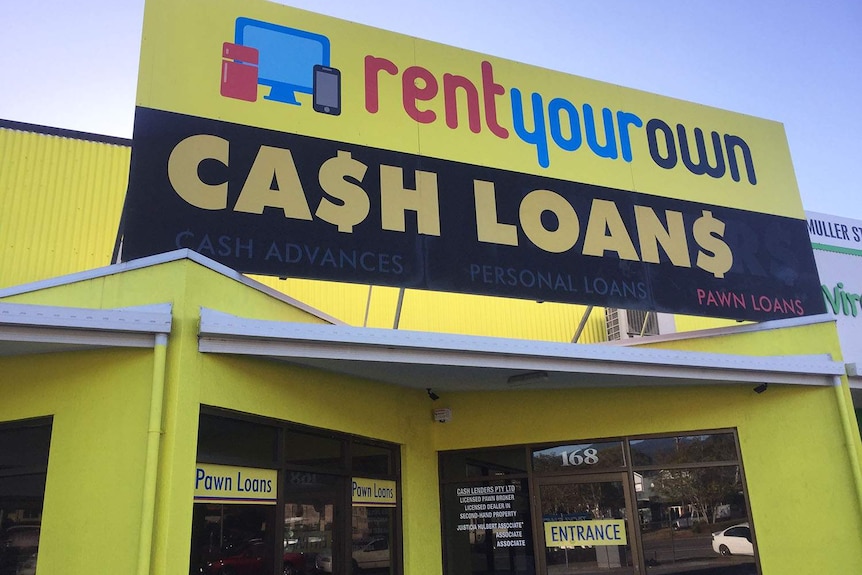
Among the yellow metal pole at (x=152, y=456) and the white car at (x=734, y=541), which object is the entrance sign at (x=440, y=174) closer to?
the yellow metal pole at (x=152, y=456)

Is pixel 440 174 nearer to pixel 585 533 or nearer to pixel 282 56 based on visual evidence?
pixel 282 56

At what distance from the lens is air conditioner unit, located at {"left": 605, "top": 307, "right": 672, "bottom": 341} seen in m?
12.4

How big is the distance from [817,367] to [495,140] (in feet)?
16.0

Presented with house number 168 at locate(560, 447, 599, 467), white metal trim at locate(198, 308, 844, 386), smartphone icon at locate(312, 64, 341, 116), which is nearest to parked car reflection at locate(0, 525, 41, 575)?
white metal trim at locate(198, 308, 844, 386)

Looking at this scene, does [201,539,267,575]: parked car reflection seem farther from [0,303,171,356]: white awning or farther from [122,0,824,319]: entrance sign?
[122,0,824,319]: entrance sign

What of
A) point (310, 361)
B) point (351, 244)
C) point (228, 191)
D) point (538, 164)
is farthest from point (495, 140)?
point (310, 361)

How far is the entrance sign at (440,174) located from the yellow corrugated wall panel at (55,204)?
3326 mm

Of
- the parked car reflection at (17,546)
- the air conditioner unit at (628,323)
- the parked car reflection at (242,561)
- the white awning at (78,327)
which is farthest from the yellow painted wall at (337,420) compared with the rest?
the air conditioner unit at (628,323)

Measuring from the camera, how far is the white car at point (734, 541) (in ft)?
28.1

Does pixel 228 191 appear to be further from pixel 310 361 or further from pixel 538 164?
pixel 538 164

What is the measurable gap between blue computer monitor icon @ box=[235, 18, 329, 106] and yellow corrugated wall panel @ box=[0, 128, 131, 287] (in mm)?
3503

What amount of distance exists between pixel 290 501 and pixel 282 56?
17.1 ft

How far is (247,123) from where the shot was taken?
8.29 meters

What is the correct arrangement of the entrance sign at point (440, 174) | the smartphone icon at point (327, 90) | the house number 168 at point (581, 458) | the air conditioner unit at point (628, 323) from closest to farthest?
the entrance sign at point (440, 174), the smartphone icon at point (327, 90), the house number 168 at point (581, 458), the air conditioner unit at point (628, 323)
